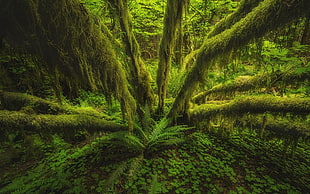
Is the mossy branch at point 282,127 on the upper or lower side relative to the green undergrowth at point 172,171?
upper

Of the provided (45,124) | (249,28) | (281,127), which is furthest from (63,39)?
(281,127)

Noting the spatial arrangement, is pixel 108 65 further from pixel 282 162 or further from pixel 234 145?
pixel 282 162

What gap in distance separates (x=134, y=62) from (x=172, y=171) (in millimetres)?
2490

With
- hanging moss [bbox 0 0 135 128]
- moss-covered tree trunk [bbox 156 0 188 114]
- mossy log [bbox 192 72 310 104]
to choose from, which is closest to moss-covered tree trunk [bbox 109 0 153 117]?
moss-covered tree trunk [bbox 156 0 188 114]

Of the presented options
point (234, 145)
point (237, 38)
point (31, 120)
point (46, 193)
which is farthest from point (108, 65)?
point (234, 145)

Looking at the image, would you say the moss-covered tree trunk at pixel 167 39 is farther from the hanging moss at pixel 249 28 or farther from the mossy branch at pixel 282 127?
the mossy branch at pixel 282 127

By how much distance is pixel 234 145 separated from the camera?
11.7 feet

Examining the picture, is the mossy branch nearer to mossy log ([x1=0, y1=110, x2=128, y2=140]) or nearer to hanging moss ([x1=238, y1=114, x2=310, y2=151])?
hanging moss ([x1=238, y1=114, x2=310, y2=151])

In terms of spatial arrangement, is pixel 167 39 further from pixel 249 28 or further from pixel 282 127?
pixel 282 127

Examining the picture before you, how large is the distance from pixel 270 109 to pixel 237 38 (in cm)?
150

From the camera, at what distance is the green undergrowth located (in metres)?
2.42

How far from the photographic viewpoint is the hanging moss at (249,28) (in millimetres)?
1341

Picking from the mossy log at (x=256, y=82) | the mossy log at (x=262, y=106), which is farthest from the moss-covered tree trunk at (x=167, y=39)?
the mossy log at (x=262, y=106)

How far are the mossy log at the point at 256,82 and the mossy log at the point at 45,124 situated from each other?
2961 mm
